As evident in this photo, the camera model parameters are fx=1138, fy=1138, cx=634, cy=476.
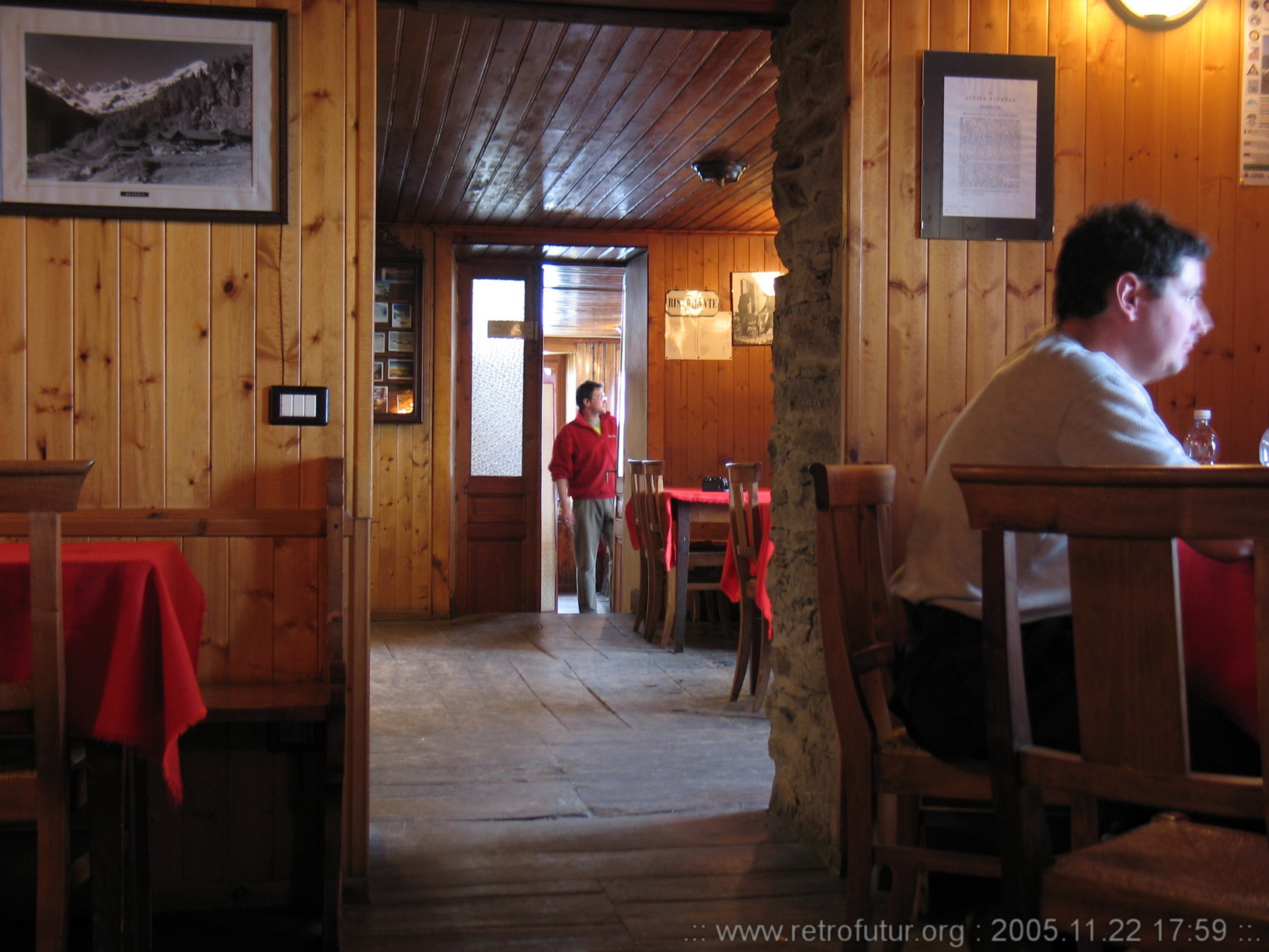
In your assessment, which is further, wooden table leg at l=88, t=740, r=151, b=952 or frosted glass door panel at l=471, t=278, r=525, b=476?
frosted glass door panel at l=471, t=278, r=525, b=476

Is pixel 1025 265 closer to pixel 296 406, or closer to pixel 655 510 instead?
pixel 296 406

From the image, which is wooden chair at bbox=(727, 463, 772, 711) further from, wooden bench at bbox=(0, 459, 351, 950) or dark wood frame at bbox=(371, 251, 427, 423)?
dark wood frame at bbox=(371, 251, 427, 423)

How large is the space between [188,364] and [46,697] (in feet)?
3.63

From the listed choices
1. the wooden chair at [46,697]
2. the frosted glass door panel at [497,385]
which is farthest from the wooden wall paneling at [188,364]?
the frosted glass door panel at [497,385]

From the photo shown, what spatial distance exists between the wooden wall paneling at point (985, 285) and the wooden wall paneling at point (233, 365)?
1.63m

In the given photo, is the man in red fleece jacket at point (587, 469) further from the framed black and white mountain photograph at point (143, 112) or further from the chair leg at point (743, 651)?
the framed black and white mountain photograph at point (143, 112)

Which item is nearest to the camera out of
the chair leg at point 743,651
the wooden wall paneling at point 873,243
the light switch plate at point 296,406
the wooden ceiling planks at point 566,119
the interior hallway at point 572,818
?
the interior hallway at point 572,818

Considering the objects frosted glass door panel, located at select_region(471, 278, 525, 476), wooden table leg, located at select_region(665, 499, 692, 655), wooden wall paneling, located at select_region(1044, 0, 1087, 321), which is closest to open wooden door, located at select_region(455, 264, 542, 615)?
frosted glass door panel, located at select_region(471, 278, 525, 476)

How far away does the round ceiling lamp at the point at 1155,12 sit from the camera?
2.71 m

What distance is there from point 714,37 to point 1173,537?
3198mm

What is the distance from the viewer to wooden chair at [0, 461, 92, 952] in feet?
4.69

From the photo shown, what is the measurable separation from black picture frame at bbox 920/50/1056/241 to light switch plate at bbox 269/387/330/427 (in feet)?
4.67

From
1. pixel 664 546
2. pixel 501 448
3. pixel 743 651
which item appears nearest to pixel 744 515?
pixel 743 651

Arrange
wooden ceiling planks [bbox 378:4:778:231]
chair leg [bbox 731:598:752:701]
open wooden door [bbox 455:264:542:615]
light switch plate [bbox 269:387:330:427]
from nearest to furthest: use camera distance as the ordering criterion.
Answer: light switch plate [bbox 269:387:330:427] → wooden ceiling planks [bbox 378:4:778:231] → chair leg [bbox 731:598:752:701] → open wooden door [bbox 455:264:542:615]
